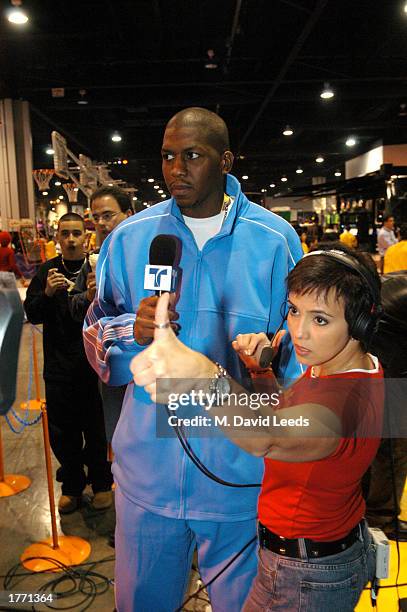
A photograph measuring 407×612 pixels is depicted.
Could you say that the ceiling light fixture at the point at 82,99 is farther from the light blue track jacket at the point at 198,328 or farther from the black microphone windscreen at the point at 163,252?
the black microphone windscreen at the point at 163,252

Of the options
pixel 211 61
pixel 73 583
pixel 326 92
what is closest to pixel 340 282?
pixel 73 583

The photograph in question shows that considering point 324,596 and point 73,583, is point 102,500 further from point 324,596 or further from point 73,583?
point 324,596

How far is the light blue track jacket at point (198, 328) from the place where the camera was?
1.53 m

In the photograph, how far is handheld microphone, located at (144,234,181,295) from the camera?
1.10 metres

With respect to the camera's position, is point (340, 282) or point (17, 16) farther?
point (17, 16)

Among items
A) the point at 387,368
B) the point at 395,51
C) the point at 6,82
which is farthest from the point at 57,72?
the point at 387,368

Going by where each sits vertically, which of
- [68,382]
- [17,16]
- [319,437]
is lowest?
[68,382]

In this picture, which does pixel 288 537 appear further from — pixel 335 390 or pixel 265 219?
pixel 265 219

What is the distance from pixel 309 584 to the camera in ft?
4.28

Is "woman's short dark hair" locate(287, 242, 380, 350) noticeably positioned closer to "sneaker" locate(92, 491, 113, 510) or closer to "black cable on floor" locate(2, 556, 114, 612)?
"black cable on floor" locate(2, 556, 114, 612)

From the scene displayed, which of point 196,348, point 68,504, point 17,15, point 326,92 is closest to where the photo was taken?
point 196,348

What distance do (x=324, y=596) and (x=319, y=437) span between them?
18.9 inches

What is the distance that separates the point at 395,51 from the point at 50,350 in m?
9.29

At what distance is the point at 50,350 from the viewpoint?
136 inches
